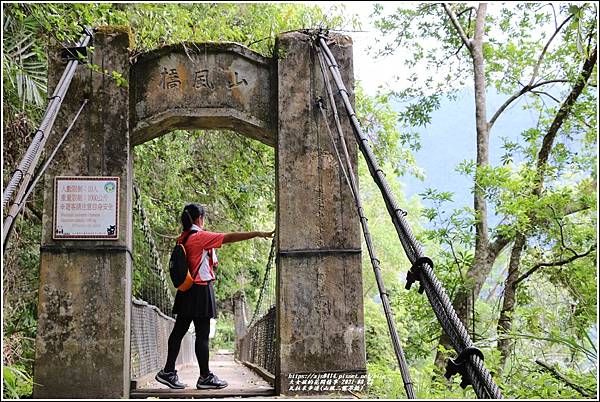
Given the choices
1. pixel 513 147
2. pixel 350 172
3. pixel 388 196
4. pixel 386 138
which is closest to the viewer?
pixel 388 196

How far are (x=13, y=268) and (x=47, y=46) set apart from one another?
66.8 inches

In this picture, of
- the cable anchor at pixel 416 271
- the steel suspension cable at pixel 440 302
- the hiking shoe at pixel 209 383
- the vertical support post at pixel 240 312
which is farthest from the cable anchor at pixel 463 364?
the vertical support post at pixel 240 312

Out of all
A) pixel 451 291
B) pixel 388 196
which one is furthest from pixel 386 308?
pixel 451 291

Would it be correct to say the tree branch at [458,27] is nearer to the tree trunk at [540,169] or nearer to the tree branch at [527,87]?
the tree branch at [527,87]

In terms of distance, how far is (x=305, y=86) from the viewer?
3.88 meters

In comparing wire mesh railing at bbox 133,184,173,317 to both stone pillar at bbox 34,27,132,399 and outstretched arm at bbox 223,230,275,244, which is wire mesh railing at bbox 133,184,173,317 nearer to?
stone pillar at bbox 34,27,132,399

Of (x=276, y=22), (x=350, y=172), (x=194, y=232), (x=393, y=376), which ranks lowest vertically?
(x=393, y=376)

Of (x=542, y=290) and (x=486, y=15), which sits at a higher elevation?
(x=486, y=15)

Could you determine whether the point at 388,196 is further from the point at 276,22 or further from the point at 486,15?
the point at 486,15

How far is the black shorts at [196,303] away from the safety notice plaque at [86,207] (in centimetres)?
51

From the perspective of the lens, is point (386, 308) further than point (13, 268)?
No

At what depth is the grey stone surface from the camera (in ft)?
12.5

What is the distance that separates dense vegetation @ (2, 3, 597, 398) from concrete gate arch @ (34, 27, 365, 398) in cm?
29

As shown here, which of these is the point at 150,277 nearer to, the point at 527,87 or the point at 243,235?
the point at 243,235
